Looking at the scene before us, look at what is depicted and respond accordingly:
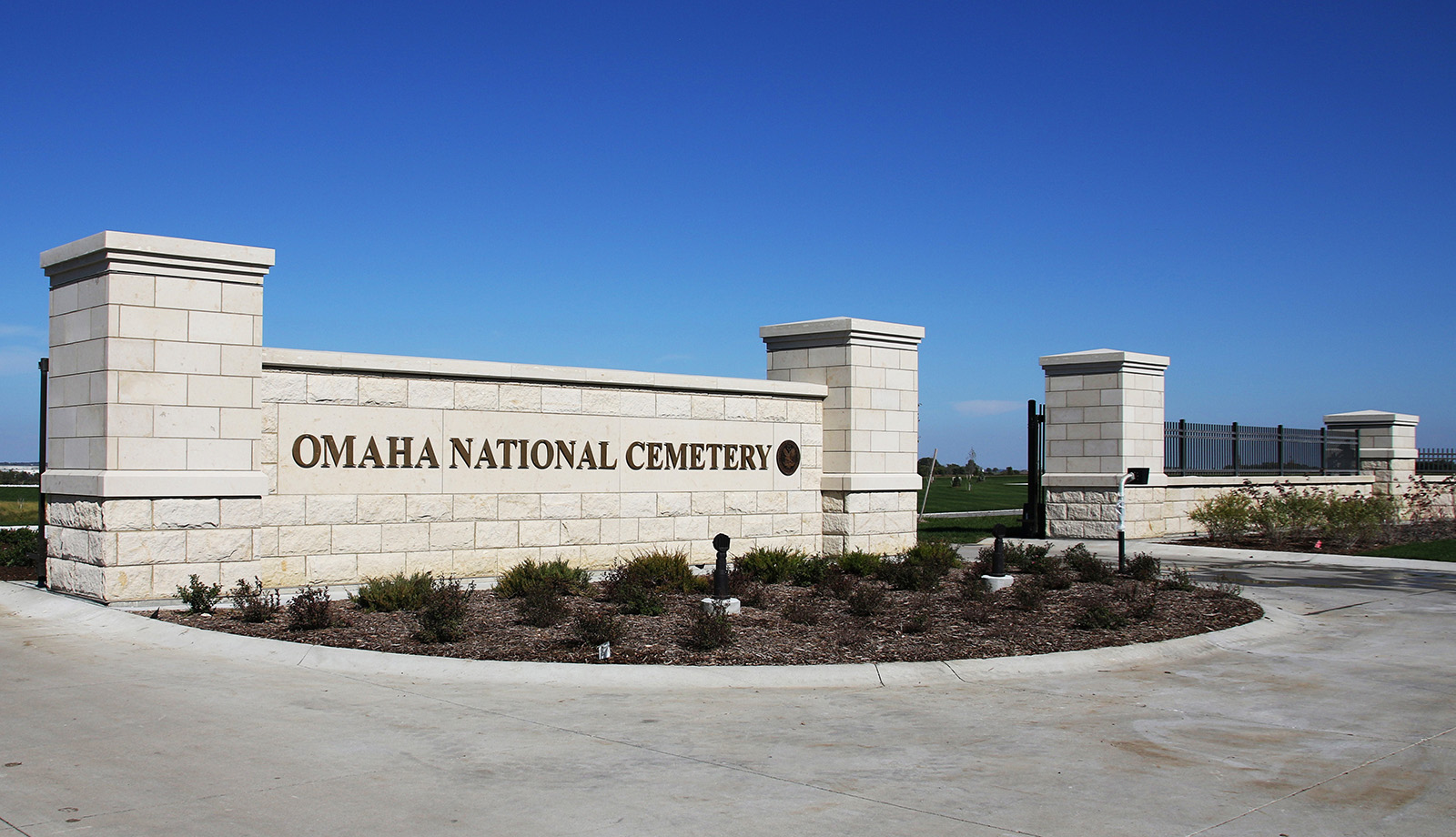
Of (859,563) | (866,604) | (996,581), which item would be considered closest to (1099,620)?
(866,604)

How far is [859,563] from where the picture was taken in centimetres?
1514

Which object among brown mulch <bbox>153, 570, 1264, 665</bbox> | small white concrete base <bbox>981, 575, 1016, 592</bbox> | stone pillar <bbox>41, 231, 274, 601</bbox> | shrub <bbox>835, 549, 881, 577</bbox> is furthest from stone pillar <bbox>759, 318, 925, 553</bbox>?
stone pillar <bbox>41, 231, 274, 601</bbox>

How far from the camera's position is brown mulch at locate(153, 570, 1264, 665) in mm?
9391

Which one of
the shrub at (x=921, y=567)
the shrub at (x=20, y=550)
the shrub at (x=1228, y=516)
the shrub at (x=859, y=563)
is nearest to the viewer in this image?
the shrub at (x=921, y=567)

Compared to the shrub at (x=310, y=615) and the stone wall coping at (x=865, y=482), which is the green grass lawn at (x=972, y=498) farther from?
the shrub at (x=310, y=615)

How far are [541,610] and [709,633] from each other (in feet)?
6.01

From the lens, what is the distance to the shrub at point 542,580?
1242cm

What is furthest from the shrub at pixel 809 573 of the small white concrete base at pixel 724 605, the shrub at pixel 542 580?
the shrub at pixel 542 580

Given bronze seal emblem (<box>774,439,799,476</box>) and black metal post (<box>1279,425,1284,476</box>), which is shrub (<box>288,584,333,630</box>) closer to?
bronze seal emblem (<box>774,439,799,476</box>)

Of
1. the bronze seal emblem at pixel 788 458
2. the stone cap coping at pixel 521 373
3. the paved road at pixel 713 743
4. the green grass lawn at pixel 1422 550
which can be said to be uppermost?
the stone cap coping at pixel 521 373

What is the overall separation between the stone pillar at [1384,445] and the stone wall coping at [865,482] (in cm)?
2007

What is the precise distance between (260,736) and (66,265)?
7.33 metres

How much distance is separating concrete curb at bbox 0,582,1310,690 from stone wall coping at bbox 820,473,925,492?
6.93 metres

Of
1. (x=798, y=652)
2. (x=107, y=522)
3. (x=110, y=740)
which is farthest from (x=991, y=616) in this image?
(x=107, y=522)
